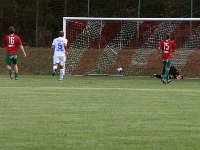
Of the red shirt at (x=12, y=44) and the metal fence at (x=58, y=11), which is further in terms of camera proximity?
the metal fence at (x=58, y=11)

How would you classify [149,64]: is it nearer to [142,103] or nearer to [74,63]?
[74,63]

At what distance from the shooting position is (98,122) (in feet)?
40.8

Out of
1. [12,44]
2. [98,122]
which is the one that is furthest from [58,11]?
[98,122]

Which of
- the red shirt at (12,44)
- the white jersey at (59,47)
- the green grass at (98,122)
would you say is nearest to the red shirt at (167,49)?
the white jersey at (59,47)

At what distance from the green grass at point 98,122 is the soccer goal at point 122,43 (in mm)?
17613

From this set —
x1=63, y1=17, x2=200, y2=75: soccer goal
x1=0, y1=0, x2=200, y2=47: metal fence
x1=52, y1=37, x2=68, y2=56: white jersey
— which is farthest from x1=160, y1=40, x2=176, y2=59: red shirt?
x1=0, y1=0, x2=200, y2=47: metal fence

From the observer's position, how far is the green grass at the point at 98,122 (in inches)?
397

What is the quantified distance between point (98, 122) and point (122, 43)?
25439 mm

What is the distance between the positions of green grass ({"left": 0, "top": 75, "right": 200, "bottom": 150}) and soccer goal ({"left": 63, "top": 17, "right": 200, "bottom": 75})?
A: 57.8 ft

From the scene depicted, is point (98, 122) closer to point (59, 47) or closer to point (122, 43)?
point (59, 47)

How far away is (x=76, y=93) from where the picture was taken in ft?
65.7

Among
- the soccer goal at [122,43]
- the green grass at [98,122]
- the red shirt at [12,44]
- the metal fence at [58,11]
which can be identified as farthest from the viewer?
the metal fence at [58,11]

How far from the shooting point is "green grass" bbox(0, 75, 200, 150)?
10079 millimetres

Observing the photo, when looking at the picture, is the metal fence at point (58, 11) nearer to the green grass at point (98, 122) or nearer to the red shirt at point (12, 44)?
the red shirt at point (12, 44)
